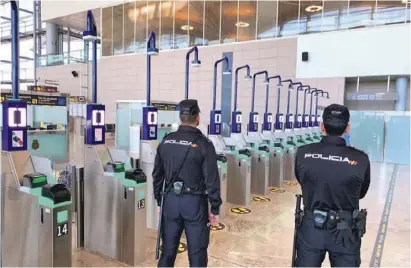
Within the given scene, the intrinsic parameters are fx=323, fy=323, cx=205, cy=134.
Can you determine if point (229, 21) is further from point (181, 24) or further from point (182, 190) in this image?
point (182, 190)

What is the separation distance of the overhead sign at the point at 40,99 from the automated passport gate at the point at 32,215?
122 cm

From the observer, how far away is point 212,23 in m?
12.2

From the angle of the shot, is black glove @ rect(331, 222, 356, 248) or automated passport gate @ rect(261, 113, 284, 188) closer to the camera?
black glove @ rect(331, 222, 356, 248)

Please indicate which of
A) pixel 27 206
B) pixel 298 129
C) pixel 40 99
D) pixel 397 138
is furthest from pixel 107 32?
pixel 27 206

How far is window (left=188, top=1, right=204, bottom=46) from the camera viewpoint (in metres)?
12.4

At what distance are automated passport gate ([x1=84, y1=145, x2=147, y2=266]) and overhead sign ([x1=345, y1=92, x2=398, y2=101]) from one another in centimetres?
911

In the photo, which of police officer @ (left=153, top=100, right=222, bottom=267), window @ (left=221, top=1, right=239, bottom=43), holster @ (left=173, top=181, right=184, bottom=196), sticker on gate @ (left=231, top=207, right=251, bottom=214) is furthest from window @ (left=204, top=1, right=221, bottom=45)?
holster @ (left=173, top=181, right=184, bottom=196)

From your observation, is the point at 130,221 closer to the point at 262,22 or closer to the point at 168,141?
the point at 168,141

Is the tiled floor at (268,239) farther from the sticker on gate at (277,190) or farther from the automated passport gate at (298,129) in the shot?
the automated passport gate at (298,129)

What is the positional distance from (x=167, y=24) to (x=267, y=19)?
4.13 m

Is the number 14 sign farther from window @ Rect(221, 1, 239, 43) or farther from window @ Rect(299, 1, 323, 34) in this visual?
window @ Rect(221, 1, 239, 43)

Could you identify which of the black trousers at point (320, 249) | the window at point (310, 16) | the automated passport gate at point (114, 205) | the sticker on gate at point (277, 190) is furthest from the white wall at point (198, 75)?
the black trousers at point (320, 249)

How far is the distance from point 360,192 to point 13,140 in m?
2.36

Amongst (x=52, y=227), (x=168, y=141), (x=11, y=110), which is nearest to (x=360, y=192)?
(x=168, y=141)
